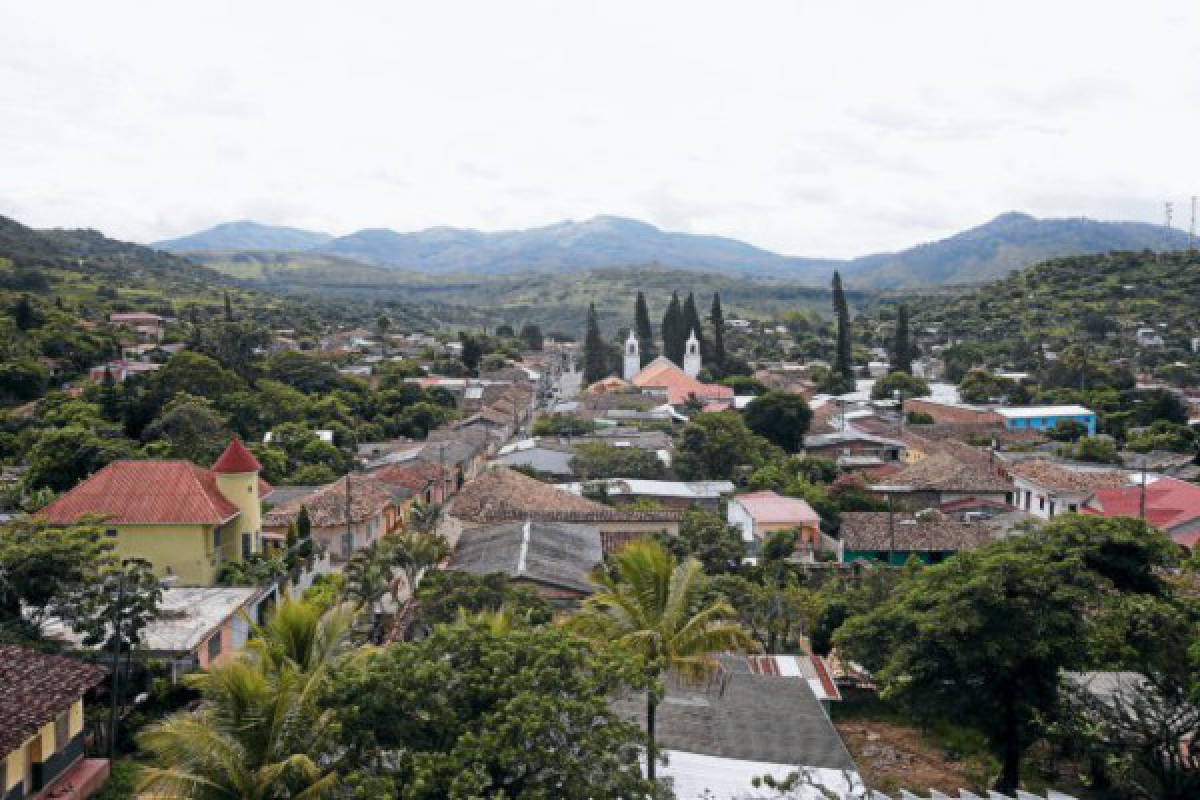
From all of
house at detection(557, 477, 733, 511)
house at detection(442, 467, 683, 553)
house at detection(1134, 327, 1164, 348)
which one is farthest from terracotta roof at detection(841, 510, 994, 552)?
house at detection(1134, 327, 1164, 348)

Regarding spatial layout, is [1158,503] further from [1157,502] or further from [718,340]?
[718,340]

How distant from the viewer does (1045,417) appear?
55.4 metres

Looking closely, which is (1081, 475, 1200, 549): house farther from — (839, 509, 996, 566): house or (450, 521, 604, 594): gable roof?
(450, 521, 604, 594): gable roof

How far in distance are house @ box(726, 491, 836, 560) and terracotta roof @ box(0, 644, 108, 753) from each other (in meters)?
20.5

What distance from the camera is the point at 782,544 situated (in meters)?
28.7

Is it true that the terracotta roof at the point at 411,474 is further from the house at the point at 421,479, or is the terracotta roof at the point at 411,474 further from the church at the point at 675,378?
the church at the point at 675,378

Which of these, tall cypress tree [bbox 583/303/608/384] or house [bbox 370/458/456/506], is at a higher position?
→ tall cypress tree [bbox 583/303/608/384]

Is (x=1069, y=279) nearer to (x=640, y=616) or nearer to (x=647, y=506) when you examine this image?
(x=647, y=506)

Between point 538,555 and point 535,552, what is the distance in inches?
9.4

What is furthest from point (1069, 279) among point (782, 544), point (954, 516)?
point (782, 544)

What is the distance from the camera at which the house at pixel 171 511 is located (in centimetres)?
2341

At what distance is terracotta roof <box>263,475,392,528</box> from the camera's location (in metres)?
30.1

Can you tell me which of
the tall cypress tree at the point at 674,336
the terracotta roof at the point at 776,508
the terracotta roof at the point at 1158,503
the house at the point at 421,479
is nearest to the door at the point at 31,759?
the house at the point at 421,479

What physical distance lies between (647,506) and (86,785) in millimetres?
23401
